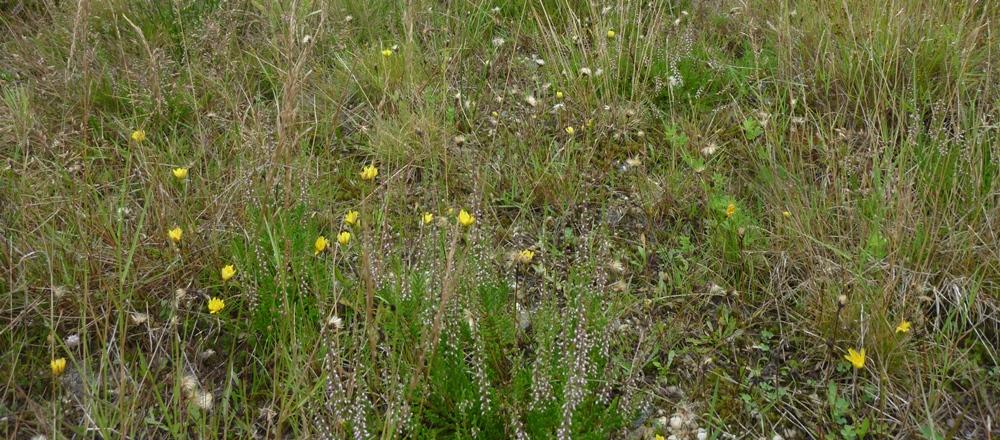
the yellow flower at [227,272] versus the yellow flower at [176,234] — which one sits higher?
the yellow flower at [176,234]

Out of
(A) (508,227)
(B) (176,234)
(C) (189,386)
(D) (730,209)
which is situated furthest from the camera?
(A) (508,227)

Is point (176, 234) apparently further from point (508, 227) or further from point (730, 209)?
point (730, 209)

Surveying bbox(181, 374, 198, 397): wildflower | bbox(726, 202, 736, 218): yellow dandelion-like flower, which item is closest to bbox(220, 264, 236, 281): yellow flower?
bbox(181, 374, 198, 397): wildflower

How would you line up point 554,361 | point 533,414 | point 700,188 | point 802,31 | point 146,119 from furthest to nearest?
point 802,31 → point 146,119 → point 700,188 → point 554,361 → point 533,414

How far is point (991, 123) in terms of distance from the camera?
2.59 m

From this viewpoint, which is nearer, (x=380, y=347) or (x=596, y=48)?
(x=380, y=347)

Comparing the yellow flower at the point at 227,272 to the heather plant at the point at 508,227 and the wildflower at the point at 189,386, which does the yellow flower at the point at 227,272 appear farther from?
the wildflower at the point at 189,386

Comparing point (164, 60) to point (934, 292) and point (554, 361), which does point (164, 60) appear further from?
point (934, 292)

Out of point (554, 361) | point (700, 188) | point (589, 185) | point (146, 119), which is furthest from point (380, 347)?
point (146, 119)

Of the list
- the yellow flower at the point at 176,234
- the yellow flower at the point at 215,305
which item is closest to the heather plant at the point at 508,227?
the yellow flower at the point at 215,305

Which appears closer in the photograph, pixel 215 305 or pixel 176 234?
pixel 215 305

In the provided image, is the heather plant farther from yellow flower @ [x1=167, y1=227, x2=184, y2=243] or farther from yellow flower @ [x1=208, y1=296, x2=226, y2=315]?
yellow flower @ [x1=167, y1=227, x2=184, y2=243]

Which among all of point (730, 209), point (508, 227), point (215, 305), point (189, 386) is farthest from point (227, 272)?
point (730, 209)

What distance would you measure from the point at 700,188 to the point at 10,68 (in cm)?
291
